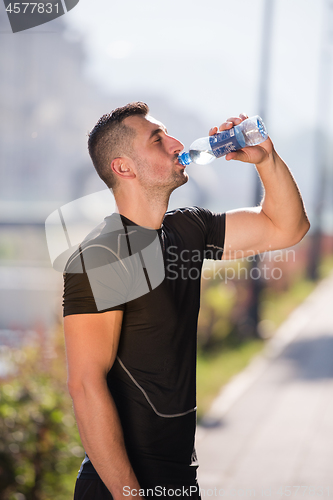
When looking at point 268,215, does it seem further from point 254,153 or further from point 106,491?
point 106,491

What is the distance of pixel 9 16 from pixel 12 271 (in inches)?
248

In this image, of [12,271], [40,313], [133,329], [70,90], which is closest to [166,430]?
[133,329]

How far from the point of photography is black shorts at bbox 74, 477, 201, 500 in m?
1.73

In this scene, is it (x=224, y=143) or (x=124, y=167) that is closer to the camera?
(x=124, y=167)

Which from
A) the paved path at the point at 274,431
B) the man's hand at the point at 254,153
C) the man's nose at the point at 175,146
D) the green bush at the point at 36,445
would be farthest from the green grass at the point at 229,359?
the man's nose at the point at 175,146

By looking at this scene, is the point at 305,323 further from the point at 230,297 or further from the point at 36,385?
the point at 36,385

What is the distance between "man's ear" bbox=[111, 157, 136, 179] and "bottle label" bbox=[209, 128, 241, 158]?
404 mm

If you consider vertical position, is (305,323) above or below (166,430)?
below

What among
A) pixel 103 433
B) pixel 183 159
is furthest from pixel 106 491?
pixel 183 159

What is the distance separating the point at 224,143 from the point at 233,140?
5 cm

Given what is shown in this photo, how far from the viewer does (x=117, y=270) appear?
1690 mm

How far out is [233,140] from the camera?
2041mm

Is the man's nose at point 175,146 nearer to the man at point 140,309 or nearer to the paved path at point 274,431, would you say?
the man at point 140,309

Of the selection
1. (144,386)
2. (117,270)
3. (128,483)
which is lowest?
(128,483)
